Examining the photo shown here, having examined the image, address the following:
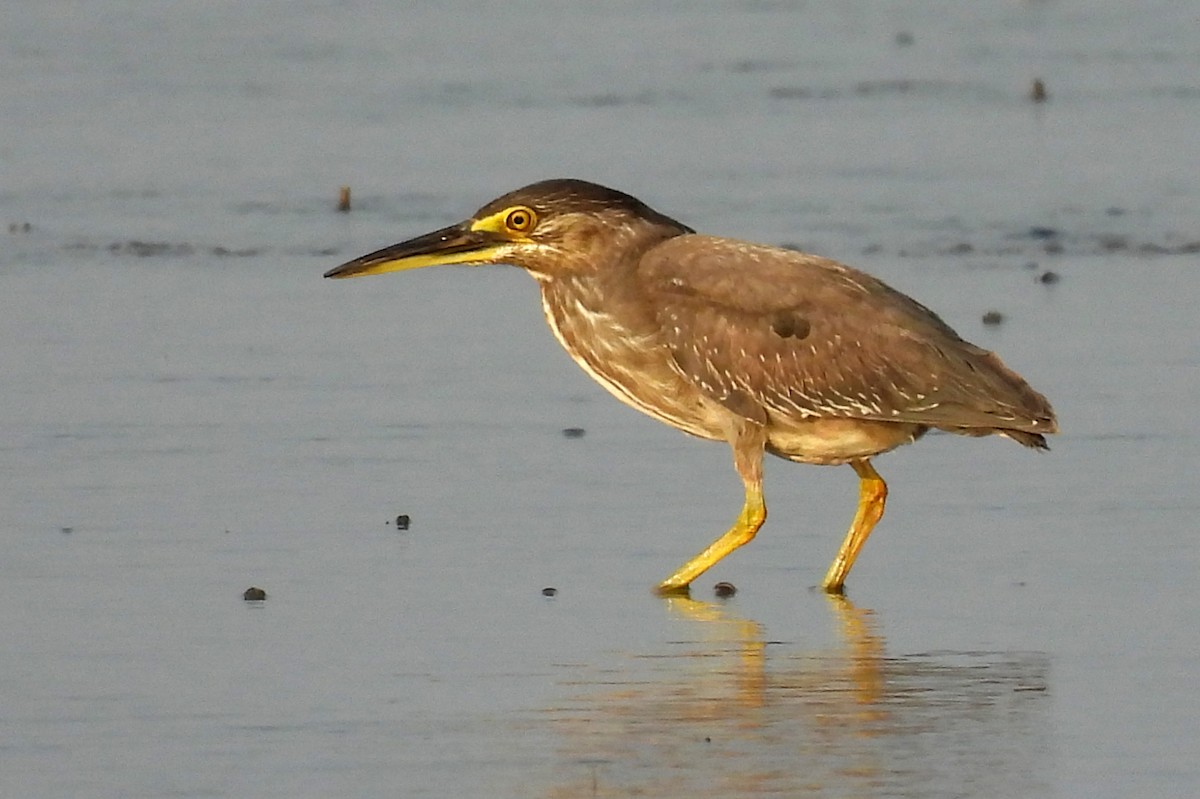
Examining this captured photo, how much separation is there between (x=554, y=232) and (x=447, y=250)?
383 millimetres

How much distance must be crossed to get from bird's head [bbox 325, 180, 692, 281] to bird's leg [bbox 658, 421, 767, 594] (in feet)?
2.45

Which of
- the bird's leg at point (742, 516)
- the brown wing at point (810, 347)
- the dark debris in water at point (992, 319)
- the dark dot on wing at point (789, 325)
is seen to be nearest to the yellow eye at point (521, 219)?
the brown wing at point (810, 347)

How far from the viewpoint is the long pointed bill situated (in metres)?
9.97

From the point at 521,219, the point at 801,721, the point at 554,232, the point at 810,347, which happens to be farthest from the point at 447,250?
the point at 801,721

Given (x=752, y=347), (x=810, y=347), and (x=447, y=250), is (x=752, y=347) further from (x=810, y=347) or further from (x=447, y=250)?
(x=447, y=250)

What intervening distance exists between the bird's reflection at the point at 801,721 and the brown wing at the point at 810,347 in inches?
39.8

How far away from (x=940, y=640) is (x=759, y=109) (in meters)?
11.3

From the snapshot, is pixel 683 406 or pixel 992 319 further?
pixel 992 319

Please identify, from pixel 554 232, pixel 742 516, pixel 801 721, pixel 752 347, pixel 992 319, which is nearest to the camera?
pixel 801 721

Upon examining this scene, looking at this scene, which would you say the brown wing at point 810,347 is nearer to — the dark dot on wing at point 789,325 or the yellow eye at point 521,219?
the dark dot on wing at point 789,325

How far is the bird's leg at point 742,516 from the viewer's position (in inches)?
361

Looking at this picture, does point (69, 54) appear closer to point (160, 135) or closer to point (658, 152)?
point (160, 135)

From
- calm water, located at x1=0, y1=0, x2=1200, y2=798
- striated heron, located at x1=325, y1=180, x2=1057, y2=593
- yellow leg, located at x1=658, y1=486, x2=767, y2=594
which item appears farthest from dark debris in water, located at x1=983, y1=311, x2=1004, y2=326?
yellow leg, located at x1=658, y1=486, x2=767, y2=594

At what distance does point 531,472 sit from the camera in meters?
10.5
